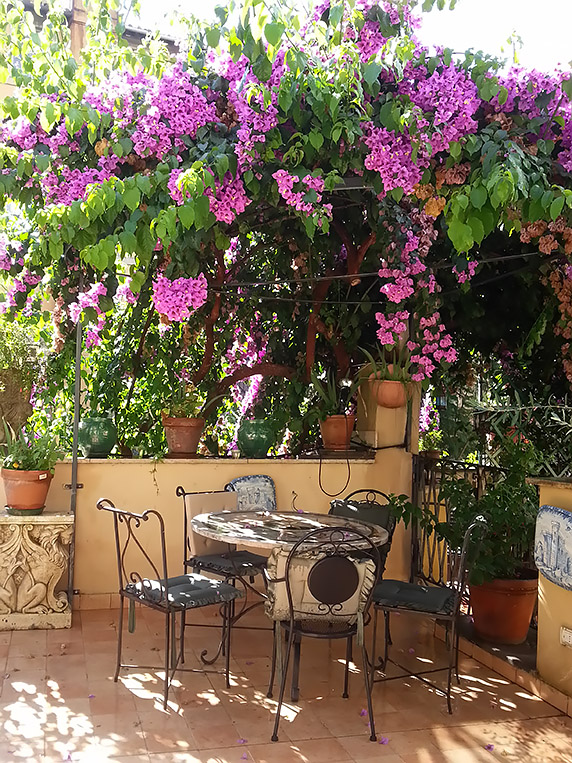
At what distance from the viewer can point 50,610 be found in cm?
461

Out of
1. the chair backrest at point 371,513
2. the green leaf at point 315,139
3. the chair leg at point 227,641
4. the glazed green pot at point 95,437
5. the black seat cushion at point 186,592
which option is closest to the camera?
the green leaf at point 315,139

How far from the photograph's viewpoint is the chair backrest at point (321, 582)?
125 inches

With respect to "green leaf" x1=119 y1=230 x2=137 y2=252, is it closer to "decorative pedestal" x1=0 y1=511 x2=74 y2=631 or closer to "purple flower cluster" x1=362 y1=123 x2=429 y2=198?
"purple flower cluster" x1=362 y1=123 x2=429 y2=198

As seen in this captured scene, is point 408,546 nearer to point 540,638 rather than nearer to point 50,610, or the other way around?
point 540,638

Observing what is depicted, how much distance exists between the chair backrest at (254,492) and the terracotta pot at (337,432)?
23.2 inches

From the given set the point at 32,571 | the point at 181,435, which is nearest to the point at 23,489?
the point at 32,571

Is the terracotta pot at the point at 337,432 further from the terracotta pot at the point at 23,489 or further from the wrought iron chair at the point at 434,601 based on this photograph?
the terracotta pot at the point at 23,489

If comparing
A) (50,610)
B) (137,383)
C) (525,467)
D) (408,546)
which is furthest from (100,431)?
(525,467)

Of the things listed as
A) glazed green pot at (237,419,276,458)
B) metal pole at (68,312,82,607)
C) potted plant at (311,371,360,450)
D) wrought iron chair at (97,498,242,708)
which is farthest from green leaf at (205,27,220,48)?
potted plant at (311,371,360,450)

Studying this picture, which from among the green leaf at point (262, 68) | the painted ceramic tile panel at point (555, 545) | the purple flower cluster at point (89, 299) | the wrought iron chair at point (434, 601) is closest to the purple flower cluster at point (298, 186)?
the green leaf at point (262, 68)

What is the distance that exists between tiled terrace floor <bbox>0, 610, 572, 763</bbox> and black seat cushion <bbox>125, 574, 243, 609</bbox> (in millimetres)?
440

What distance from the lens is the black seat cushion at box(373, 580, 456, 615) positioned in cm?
360

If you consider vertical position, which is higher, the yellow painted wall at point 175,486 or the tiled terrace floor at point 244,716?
the yellow painted wall at point 175,486

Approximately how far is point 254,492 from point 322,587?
2.15 m
